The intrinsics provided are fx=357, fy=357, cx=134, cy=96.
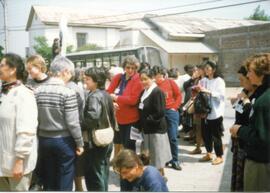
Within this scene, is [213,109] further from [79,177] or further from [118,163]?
[118,163]

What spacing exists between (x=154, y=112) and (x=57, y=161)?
1.35 m

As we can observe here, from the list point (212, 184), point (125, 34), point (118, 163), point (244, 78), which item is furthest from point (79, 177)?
point (125, 34)

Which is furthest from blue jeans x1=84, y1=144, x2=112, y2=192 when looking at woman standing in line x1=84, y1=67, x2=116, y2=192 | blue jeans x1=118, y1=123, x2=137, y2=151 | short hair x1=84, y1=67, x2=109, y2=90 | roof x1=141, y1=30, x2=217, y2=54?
roof x1=141, y1=30, x2=217, y2=54

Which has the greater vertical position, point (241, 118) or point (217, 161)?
point (241, 118)

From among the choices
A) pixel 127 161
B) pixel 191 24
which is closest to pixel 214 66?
pixel 127 161

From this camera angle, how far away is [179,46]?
18.5m

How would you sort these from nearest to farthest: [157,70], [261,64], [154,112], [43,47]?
1. [261,64]
2. [154,112]
3. [157,70]
4. [43,47]

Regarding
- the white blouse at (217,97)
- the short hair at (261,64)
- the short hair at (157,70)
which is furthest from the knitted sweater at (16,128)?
the white blouse at (217,97)

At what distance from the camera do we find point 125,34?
20078 millimetres

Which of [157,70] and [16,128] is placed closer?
[16,128]

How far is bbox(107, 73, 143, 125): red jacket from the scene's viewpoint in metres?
4.21

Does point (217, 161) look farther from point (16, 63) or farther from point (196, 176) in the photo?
point (16, 63)

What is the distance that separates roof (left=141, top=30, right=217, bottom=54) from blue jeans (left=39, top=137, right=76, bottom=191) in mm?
13766

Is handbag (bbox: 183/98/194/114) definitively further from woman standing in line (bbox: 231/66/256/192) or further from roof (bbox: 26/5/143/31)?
woman standing in line (bbox: 231/66/256/192)
